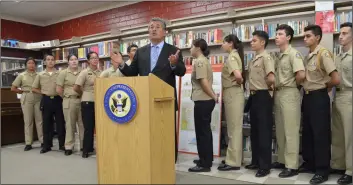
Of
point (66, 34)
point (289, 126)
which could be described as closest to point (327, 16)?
point (289, 126)

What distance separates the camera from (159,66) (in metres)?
2.79

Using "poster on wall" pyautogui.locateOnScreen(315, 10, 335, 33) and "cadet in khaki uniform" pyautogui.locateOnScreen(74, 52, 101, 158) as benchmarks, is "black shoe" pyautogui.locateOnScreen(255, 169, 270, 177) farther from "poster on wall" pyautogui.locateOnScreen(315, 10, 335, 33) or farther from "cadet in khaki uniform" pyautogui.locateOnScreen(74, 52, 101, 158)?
"cadet in khaki uniform" pyautogui.locateOnScreen(74, 52, 101, 158)

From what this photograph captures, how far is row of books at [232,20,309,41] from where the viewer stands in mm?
4035

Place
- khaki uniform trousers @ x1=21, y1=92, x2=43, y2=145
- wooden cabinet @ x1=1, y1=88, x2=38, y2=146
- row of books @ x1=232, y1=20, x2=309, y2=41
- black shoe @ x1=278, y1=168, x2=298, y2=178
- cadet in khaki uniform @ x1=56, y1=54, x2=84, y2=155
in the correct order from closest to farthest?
1. black shoe @ x1=278, y1=168, x2=298, y2=178
2. row of books @ x1=232, y1=20, x2=309, y2=41
3. cadet in khaki uniform @ x1=56, y1=54, x2=84, y2=155
4. khaki uniform trousers @ x1=21, y1=92, x2=43, y2=145
5. wooden cabinet @ x1=1, y1=88, x2=38, y2=146

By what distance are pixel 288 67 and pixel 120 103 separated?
1.82 metres

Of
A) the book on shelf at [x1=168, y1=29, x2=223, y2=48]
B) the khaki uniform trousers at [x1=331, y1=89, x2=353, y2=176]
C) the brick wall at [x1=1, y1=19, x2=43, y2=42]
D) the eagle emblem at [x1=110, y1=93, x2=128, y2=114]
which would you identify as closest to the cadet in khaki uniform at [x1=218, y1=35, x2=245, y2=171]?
the khaki uniform trousers at [x1=331, y1=89, x2=353, y2=176]

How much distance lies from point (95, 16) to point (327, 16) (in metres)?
4.95

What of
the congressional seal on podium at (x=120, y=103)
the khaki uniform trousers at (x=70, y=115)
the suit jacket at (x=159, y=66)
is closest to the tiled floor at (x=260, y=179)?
the suit jacket at (x=159, y=66)

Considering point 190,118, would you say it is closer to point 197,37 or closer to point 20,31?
point 197,37

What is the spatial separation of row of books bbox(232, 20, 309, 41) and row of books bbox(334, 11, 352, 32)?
0.37 m

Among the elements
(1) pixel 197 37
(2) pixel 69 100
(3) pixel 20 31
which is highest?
(3) pixel 20 31

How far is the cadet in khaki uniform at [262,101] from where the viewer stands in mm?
2920

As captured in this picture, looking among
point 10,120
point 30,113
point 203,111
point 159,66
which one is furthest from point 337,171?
point 10,120

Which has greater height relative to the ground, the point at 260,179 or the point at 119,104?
the point at 119,104
